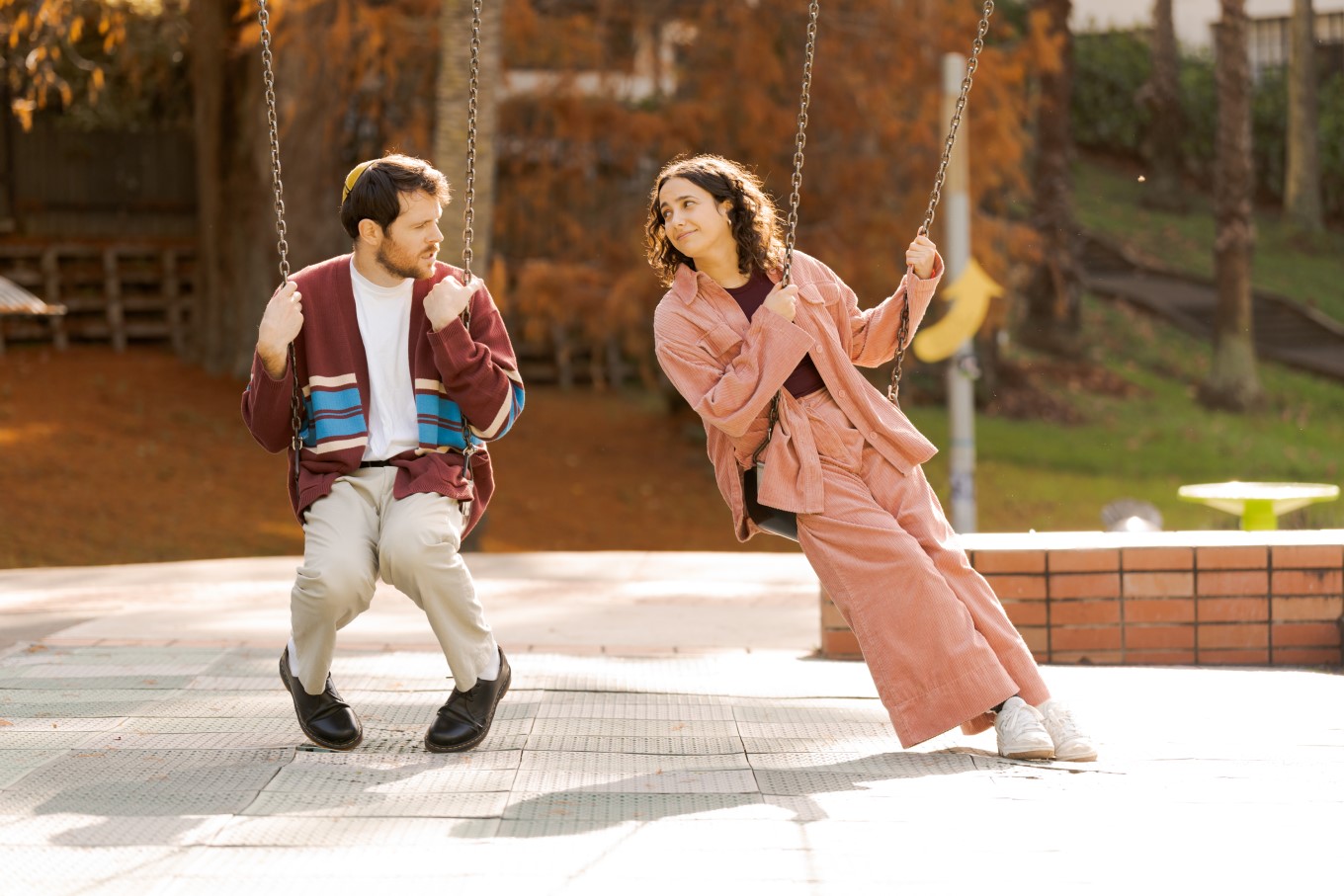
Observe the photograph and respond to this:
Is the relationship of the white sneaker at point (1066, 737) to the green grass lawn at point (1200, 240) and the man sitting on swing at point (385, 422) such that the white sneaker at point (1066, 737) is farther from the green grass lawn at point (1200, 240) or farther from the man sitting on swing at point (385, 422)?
the green grass lawn at point (1200, 240)

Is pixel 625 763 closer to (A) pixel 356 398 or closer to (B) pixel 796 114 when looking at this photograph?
(A) pixel 356 398

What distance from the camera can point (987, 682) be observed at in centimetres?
462

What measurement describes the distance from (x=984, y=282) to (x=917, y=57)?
5722 millimetres

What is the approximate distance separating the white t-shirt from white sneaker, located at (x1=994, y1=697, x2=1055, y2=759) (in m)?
1.71

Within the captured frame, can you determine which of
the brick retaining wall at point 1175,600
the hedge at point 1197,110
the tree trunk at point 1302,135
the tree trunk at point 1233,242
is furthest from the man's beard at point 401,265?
the hedge at point 1197,110

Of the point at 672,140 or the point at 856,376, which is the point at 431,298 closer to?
the point at 856,376

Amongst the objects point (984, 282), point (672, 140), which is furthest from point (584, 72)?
point (984, 282)

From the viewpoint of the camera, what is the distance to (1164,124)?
30.6 m

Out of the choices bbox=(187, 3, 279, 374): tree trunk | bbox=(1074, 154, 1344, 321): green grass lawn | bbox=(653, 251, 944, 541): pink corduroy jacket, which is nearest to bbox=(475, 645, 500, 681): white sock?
bbox=(653, 251, 944, 541): pink corduroy jacket

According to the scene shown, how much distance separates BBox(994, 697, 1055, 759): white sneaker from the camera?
4512mm

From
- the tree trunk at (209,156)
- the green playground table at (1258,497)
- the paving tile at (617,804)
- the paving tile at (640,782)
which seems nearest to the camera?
the paving tile at (617,804)

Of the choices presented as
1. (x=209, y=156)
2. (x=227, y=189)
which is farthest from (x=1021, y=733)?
(x=209, y=156)

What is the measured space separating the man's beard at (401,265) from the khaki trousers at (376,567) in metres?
0.52

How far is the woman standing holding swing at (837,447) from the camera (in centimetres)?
465
